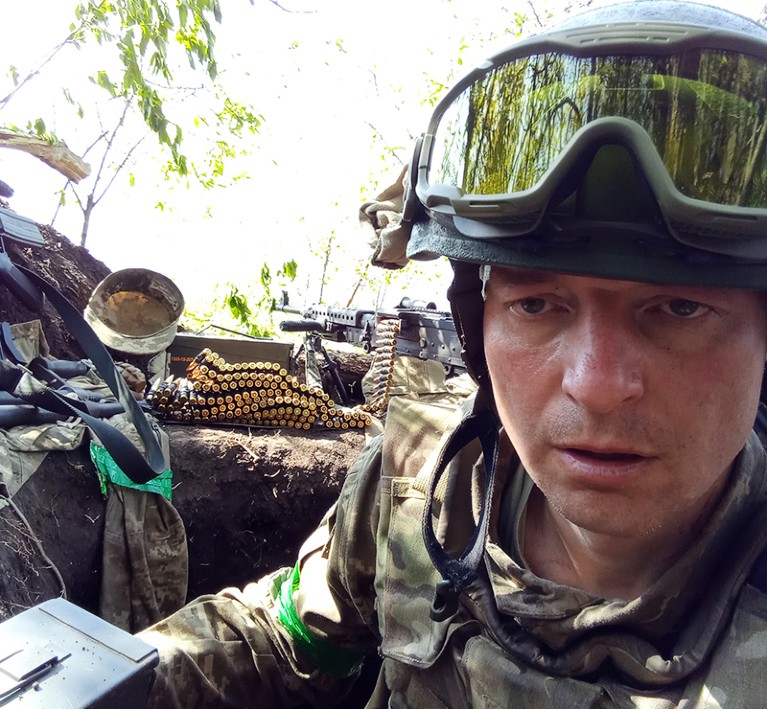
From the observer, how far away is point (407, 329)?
5.68 metres

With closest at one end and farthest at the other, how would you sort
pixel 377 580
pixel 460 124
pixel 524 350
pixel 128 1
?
pixel 524 350
pixel 460 124
pixel 377 580
pixel 128 1

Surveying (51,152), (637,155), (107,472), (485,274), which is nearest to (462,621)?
(485,274)

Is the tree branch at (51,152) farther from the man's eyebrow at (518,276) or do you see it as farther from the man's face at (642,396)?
the man's face at (642,396)

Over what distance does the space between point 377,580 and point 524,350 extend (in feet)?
2.33

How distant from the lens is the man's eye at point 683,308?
0.96m

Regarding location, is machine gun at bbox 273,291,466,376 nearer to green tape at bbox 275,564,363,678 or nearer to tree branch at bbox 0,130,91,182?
tree branch at bbox 0,130,91,182

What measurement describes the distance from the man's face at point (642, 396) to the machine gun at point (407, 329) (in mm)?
3385

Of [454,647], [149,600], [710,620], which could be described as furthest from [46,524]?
[710,620]

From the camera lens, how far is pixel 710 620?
1.01 m

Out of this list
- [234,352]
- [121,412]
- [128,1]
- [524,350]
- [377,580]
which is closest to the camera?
[524,350]

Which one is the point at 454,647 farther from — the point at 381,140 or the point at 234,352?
the point at 381,140

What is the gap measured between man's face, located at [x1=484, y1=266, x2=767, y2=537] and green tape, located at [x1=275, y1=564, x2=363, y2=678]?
2.94 ft

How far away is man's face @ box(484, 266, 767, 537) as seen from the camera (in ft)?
3.06

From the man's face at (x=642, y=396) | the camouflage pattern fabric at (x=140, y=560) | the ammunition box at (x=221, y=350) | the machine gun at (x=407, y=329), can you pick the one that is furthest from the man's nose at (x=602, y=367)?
the ammunition box at (x=221, y=350)
